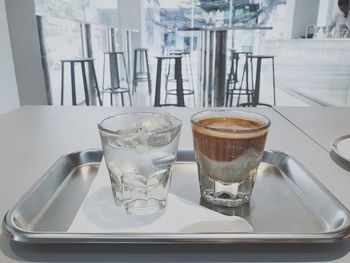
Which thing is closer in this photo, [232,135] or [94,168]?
[232,135]

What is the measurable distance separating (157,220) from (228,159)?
0.47 ft

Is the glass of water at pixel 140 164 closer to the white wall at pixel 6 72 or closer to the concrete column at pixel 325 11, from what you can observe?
the white wall at pixel 6 72

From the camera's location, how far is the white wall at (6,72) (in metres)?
2.67

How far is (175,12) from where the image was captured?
9.40 m

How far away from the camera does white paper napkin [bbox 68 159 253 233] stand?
427 millimetres

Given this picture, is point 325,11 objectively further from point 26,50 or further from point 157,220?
point 157,220

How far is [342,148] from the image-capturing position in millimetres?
747

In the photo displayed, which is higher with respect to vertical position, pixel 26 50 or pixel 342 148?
pixel 26 50

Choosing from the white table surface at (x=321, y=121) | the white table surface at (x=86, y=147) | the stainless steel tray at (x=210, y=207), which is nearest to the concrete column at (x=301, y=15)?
the white table surface at (x=321, y=121)

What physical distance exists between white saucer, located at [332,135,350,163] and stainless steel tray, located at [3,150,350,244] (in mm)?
122

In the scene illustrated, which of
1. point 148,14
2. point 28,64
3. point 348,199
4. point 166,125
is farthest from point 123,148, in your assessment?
point 148,14

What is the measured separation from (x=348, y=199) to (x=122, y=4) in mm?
8096

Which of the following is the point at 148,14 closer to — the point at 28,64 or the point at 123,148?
the point at 28,64

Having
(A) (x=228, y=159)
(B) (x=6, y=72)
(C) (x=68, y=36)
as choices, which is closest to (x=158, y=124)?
(A) (x=228, y=159)
